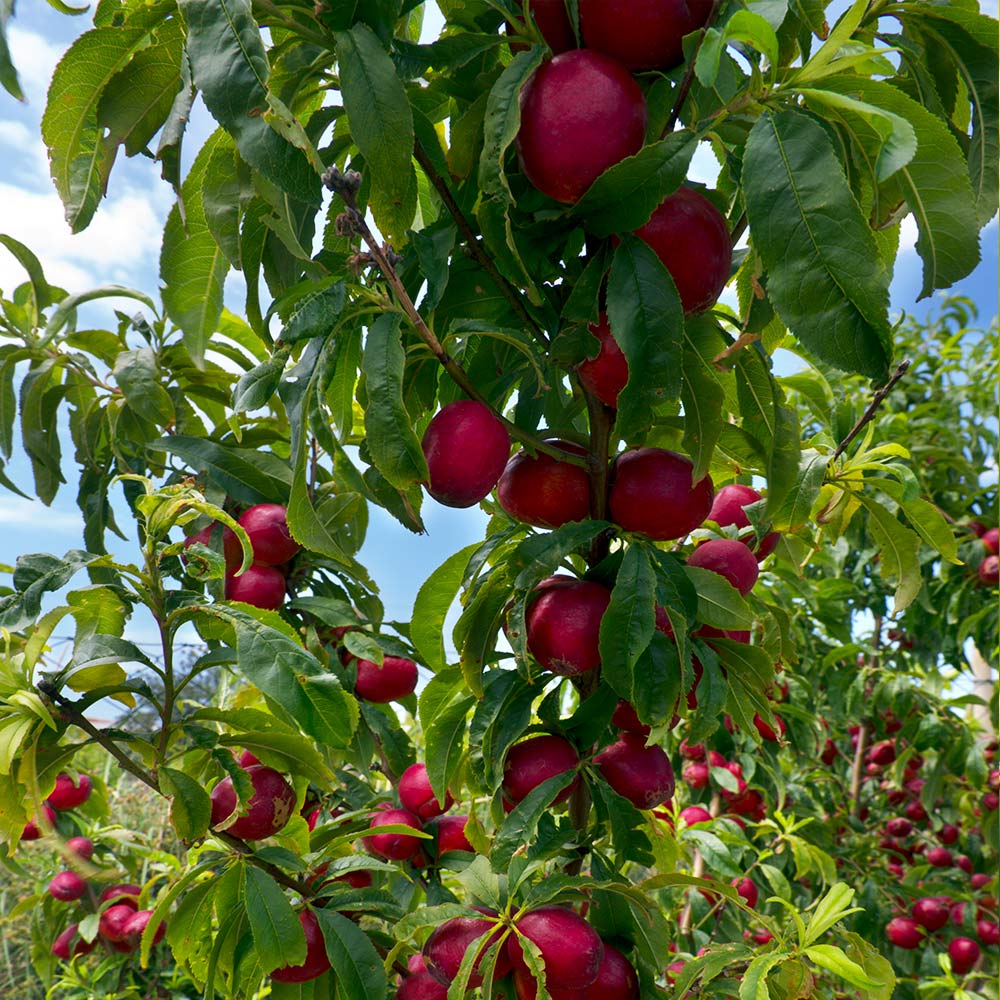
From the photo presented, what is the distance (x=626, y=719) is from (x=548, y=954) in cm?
21

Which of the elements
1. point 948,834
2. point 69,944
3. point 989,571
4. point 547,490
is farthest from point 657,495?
point 948,834

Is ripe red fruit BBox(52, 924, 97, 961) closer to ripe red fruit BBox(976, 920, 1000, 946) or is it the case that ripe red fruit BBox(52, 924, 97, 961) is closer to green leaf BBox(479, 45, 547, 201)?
green leaf BBox(479, 45, 547, 201)

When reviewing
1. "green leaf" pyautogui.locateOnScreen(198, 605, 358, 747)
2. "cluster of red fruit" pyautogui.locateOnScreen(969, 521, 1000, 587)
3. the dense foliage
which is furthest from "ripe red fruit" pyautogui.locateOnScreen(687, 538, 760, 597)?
"cluster of red fruit" pyautogui.locateOnScreen(969, 521, 1000, 587)

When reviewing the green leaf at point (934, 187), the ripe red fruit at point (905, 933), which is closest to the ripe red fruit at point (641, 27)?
the green leaf at point (934, 187)

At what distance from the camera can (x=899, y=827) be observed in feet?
9.68

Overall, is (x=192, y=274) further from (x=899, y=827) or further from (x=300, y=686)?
(x=899, y=827)

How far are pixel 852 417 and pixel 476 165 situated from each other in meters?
1.07

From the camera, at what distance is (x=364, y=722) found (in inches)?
51.1

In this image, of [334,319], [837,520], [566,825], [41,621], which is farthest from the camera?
[837,520]

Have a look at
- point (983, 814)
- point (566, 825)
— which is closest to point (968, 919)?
point (983, 814)

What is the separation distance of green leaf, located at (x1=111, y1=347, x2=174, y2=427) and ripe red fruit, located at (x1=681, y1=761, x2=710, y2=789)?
4.31 feet

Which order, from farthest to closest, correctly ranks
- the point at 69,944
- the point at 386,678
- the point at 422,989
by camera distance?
1. the point at 69,944
2. the point at 386,678
3. the point at 422,989

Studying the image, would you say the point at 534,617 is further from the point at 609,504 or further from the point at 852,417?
the point at 852,417

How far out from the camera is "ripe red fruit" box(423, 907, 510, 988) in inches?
31.3
